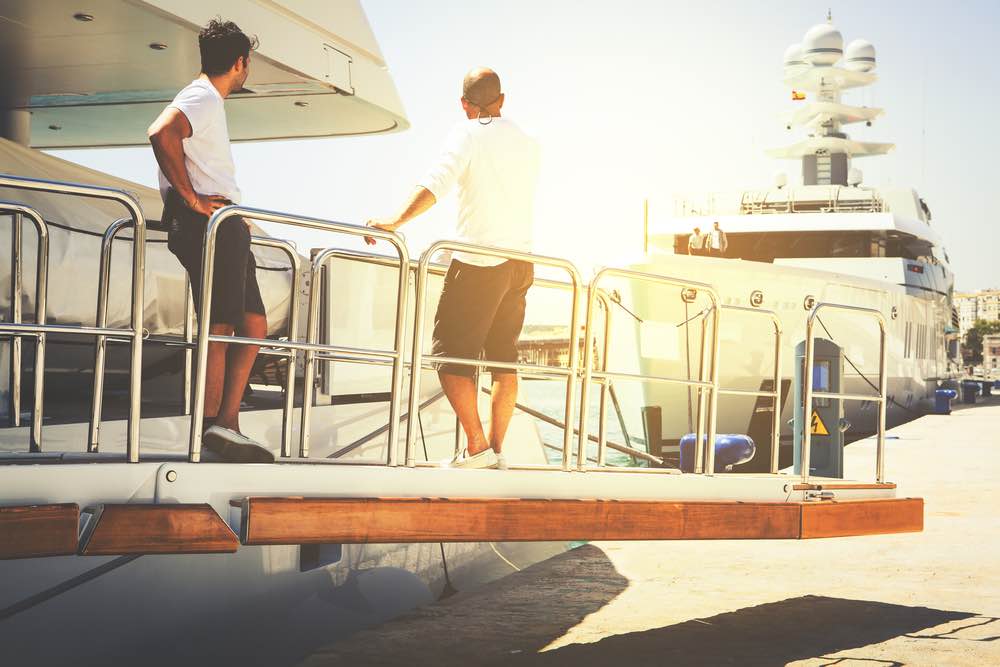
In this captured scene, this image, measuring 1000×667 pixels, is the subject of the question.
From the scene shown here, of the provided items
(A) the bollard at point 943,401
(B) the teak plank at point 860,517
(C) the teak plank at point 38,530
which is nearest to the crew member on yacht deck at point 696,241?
(A) the bollard at point 943,401

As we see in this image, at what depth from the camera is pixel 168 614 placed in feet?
12.9

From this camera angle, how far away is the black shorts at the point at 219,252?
3441mm

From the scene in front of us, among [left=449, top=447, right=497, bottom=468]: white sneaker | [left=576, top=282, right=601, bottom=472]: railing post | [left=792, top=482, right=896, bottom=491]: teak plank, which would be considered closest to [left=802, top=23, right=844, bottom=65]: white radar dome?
[left=792, top=482, right=896, bottom=491]: teak plank

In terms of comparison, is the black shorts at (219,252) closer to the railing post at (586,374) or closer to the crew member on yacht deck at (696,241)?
the railing post at (586,374)

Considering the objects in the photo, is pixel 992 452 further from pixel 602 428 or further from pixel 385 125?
pixel 385 125

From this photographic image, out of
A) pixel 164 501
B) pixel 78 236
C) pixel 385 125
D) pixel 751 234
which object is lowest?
pixel 164 501

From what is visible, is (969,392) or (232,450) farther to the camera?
(969,392)

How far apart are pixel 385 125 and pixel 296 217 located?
2257mm

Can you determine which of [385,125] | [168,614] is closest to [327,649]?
[168,614]

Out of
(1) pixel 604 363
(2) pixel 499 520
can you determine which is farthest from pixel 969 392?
(2) pixel 499 520

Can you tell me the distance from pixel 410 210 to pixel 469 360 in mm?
631

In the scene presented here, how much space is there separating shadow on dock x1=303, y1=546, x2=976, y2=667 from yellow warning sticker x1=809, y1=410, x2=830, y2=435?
2.98 ft

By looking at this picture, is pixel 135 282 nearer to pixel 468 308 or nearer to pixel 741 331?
pixel 468 308

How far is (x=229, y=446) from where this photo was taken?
11.0ft
